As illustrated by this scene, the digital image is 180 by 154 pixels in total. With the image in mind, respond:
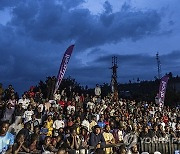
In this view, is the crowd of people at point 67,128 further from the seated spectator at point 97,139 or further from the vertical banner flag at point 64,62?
the vertical banner flag at point 64,62

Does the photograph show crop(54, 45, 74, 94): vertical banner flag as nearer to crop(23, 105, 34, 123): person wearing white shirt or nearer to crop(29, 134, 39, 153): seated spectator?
crop(23, 105, 34, 123): person wearing white shirt

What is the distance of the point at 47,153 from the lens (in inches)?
310

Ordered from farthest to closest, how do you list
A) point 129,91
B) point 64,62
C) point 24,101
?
1. point 129,91
2. point 64,62
3. point 24,101

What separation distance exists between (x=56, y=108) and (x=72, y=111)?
27.9 inches

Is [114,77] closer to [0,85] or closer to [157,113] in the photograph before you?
[157,113]

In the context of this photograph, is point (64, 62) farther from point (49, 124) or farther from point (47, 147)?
point (47, 147)

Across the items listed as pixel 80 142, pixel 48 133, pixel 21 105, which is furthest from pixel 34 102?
pixel 80 142

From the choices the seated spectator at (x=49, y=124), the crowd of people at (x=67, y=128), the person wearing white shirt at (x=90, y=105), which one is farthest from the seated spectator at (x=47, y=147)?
the person wearing white shirt at (x=90, y=105)

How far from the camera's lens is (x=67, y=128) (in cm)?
1032

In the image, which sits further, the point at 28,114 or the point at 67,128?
the point at 28,114

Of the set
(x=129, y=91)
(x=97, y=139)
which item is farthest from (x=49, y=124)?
(x=129, y=91)

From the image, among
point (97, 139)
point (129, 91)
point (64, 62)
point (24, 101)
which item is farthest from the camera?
point (129, 91)

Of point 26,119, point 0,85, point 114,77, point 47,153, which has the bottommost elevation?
point 47,153

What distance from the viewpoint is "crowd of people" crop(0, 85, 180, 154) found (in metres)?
8.28
